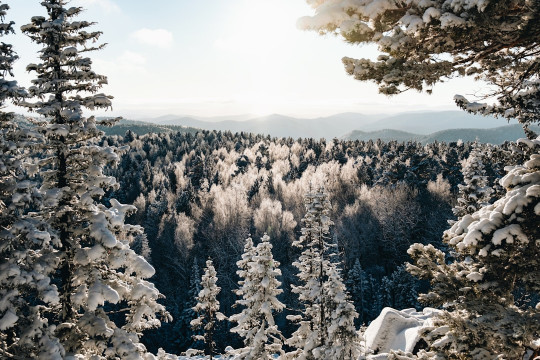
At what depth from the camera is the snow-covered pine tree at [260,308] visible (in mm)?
15094

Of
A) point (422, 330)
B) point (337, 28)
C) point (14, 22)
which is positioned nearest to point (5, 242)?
point (14, 22)

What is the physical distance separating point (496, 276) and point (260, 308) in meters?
11.0

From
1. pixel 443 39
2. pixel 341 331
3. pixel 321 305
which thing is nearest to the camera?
pixel 443 39

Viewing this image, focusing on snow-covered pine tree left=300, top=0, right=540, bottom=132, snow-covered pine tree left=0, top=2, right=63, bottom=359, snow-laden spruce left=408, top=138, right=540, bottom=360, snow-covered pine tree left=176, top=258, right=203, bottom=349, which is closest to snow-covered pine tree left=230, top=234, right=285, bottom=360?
snow-covered pine tree left=0, top=2, right=63, bottom=359

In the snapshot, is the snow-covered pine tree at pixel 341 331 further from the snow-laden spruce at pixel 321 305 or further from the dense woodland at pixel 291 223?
the dense woodland at pixel 291 223

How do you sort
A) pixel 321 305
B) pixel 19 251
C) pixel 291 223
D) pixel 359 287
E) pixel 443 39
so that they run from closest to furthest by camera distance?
pixel 443 39, pixel 19 251, pixel 321 305, pixel 359 287, pixel 291 223

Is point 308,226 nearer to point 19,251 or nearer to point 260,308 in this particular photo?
point 260,308

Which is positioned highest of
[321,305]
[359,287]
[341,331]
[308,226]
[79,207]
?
[79,207]

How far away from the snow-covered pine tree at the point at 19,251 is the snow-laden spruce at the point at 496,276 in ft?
25.7

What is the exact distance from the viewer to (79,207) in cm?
877

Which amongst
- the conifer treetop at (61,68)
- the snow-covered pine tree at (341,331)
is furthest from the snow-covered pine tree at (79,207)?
the snow-covered pine tree at (341,331)

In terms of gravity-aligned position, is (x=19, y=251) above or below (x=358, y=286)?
above

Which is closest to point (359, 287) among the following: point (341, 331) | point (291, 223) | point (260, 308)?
point (291, 223)

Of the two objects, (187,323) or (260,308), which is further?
(187,323)
